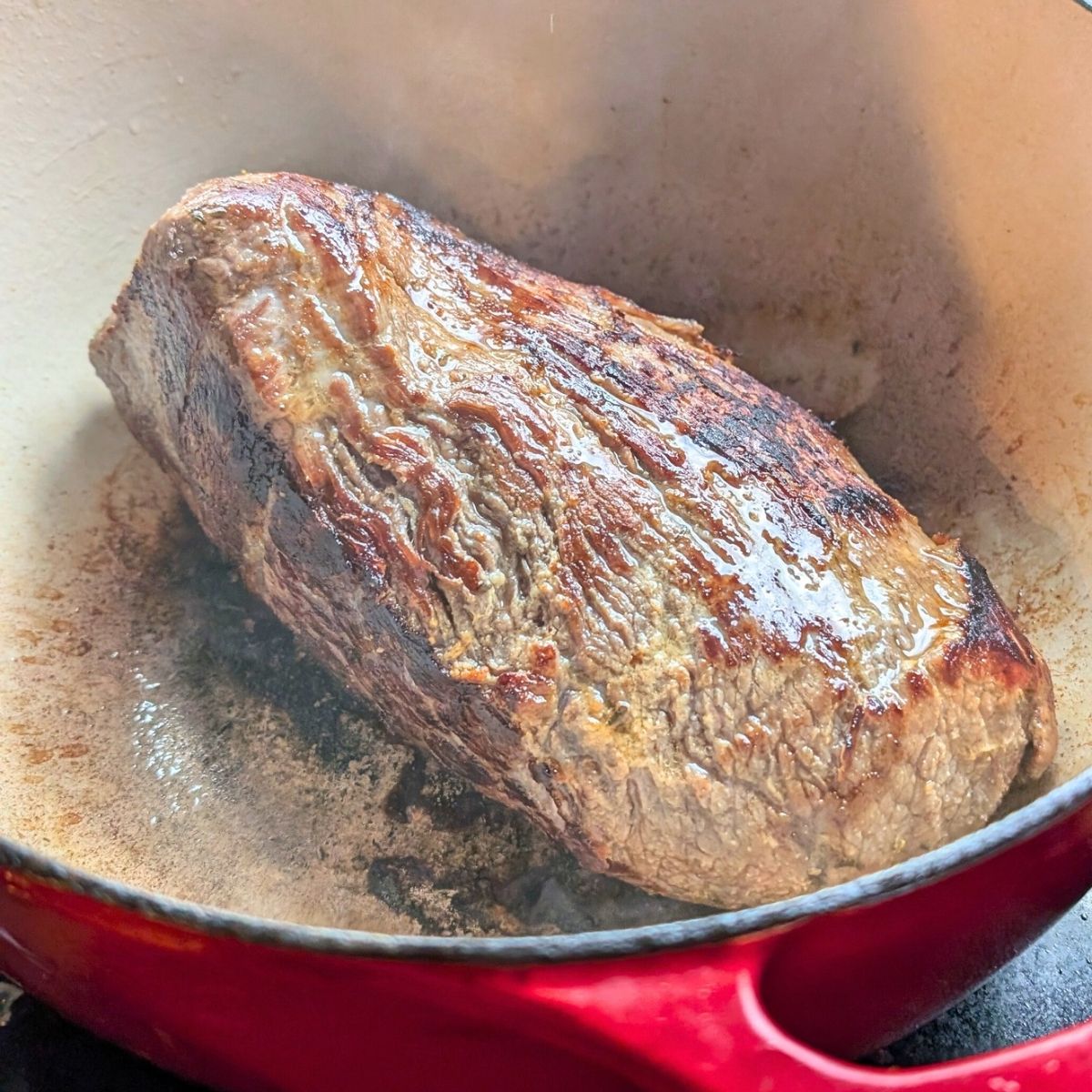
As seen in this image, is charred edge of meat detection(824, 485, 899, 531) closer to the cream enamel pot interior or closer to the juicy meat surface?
the juicy meat surface

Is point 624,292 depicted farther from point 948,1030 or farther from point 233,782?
point 948,1030

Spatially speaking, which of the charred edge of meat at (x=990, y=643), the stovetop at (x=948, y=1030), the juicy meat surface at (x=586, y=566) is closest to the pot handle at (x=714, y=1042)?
the juicy meat surface at (x=586, y=566)

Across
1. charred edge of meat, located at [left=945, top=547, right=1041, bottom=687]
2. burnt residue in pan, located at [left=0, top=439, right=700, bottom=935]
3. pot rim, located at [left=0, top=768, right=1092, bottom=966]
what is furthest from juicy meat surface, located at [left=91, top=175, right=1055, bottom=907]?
pot rim, located at [left=0, top=768, right=1092, bottom=966]

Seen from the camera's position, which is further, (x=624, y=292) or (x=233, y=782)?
(x=624, y=292)

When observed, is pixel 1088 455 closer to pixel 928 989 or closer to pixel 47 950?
pixel 928 989

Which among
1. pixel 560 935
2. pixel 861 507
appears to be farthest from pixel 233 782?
pixel 861 507
